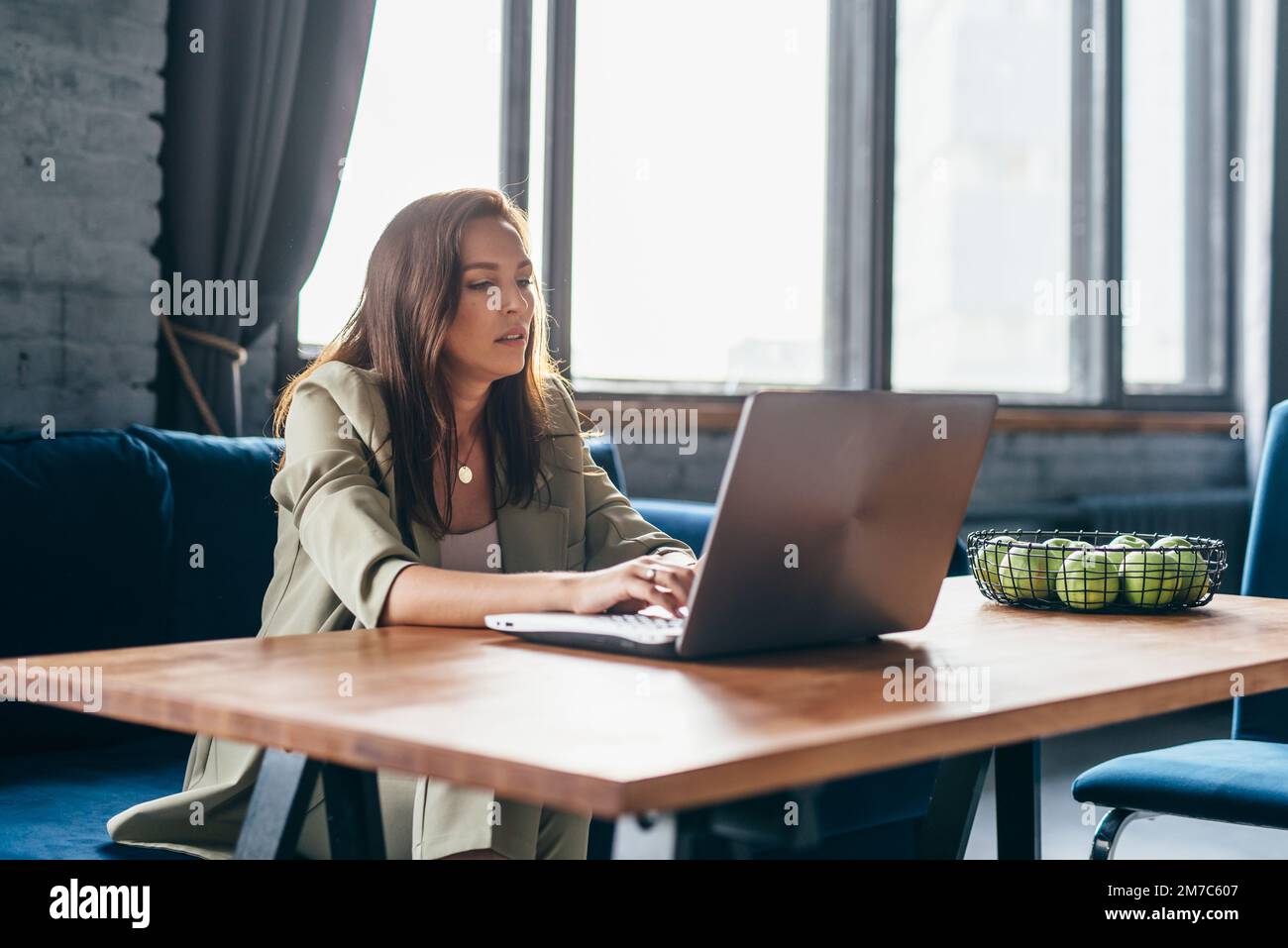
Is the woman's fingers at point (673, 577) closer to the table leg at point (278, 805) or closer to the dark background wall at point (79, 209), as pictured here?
the table leg at point (278, 805)

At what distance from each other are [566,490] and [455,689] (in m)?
0.85

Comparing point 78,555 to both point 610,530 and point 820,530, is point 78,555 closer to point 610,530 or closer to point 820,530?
point 610,530

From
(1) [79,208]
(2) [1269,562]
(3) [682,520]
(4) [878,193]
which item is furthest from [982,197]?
(1) [79,208]

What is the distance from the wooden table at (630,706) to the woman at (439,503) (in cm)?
11

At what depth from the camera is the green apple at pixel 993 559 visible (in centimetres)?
156

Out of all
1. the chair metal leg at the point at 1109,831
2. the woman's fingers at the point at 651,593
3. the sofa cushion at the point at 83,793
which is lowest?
the chair metal leg at the point at 1109,831

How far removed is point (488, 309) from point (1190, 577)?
86cm

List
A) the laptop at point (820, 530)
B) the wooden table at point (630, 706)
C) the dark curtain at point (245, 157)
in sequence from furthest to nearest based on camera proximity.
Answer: the dark curtain at point (245, 157)
the laptop at point (820, 530)
the wooden table at point (630, 706)

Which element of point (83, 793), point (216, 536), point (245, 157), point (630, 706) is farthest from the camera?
point (245, 157)

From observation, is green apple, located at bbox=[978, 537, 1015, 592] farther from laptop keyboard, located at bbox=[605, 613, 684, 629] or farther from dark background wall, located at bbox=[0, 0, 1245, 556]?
dark background wall, located at bbox=[0, 0, 1245, 556]

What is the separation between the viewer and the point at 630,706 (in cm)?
91

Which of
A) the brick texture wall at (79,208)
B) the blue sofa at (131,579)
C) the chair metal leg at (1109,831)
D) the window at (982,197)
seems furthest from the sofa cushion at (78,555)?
the window at (982,197)

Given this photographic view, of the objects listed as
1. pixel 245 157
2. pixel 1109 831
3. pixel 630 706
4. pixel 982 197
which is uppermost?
pixel 982 197
